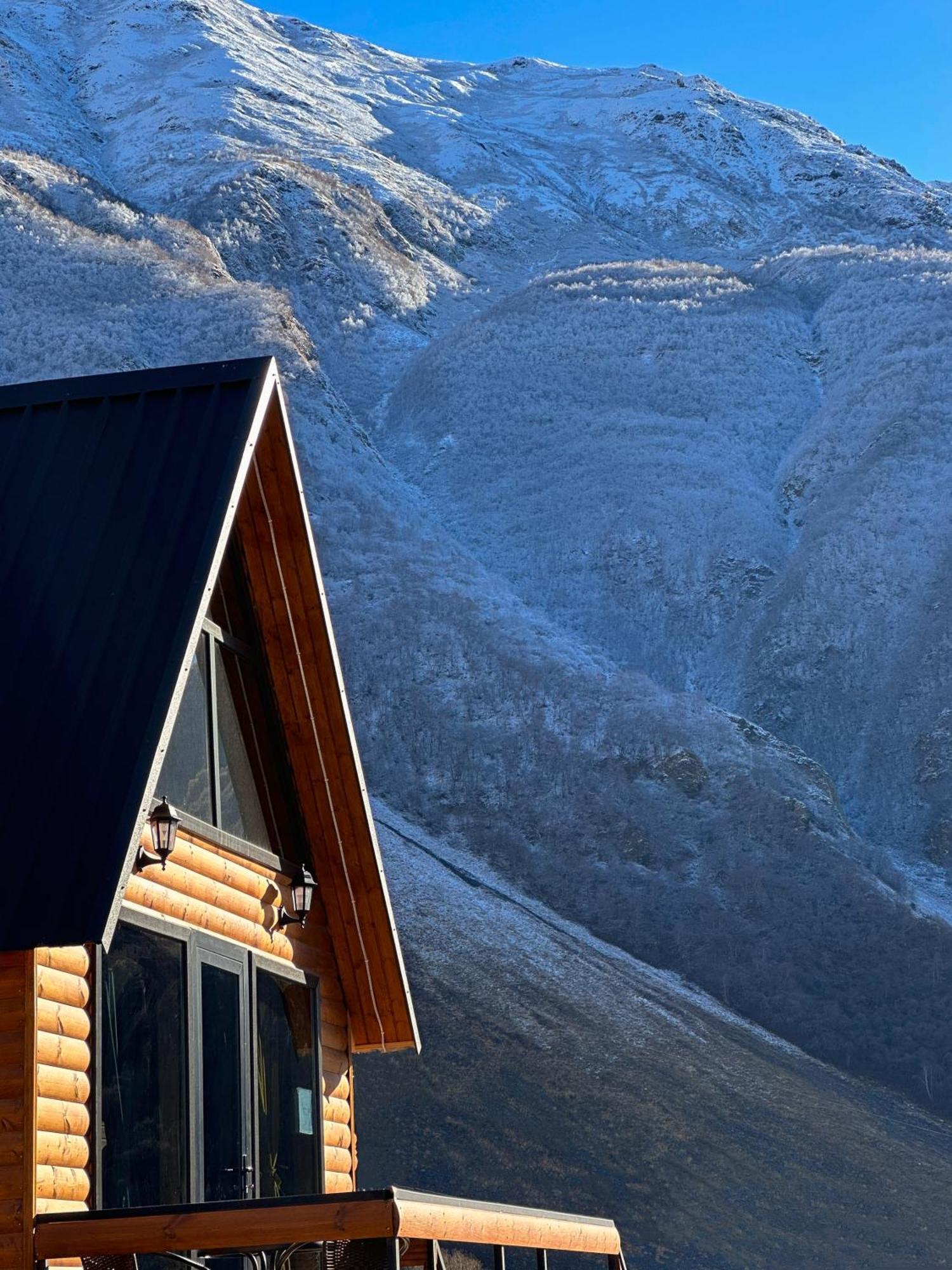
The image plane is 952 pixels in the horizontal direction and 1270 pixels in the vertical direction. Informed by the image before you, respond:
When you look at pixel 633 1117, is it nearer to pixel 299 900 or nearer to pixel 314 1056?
pixel 314 1056

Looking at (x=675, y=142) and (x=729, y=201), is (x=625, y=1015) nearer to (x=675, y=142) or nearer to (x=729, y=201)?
(x=729, y=201)

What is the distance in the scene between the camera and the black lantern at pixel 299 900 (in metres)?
9.45

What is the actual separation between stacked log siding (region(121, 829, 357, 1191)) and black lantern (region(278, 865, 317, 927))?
0.05 m

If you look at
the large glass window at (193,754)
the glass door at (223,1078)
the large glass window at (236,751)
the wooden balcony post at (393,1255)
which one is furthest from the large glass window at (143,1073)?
the wooden balcony post at (393,1255)

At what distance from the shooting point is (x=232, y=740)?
9234 millimetres

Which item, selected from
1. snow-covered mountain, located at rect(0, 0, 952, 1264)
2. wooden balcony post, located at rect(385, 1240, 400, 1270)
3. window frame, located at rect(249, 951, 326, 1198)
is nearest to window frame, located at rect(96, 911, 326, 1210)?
window frame, located at rect(249, 951, 326, 1198)

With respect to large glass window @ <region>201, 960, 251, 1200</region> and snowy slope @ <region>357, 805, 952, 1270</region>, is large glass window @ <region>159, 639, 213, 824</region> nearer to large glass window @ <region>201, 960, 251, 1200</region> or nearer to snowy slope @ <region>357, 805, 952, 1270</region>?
large glass window @ <region>201, 960, 251, 1200</region>

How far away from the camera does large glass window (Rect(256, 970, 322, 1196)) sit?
9016mm

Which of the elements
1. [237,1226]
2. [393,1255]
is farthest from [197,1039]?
[393,1255]

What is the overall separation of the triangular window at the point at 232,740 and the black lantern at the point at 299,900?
23 cm

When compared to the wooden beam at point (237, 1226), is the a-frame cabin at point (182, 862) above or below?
above

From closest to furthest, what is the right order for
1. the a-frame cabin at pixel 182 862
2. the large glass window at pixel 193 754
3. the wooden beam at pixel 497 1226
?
the wooden beam at pixel 497 1226, the a-frame cabin at pixel 182 862, the large glass window at pixel 193 754

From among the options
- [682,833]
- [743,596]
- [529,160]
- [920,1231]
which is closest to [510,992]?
[920,1231]

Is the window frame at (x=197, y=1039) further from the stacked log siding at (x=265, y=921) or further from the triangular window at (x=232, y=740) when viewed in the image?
the triangular window at (x=232, y=740)
